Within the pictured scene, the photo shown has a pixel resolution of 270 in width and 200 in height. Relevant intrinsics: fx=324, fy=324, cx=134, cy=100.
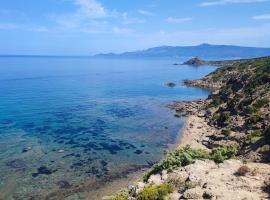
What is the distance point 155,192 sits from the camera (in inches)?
920

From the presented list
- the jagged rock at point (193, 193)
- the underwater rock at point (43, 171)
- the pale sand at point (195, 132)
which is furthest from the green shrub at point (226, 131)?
the jagged rock at point (193, 193)

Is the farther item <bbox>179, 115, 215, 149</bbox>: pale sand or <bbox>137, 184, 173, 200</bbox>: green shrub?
<bbox>179, 115, 215, 149</bbox>: pale sand

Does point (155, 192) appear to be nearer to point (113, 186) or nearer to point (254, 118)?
point (113, 186)

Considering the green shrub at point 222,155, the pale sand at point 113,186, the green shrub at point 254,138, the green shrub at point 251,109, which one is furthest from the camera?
the green shrub at point 251,109

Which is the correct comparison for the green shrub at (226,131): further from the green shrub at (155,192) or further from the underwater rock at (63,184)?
the green shrub at (155,192)

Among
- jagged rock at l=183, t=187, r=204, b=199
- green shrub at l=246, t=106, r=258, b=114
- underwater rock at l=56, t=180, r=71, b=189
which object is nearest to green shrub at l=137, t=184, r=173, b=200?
jagged rock at l=183, t=187, r=204, b=199

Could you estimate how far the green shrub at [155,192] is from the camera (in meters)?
23.2

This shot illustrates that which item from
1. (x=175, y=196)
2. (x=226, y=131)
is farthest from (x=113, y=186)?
(x=226, y=131)

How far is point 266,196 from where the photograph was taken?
69.1 ft

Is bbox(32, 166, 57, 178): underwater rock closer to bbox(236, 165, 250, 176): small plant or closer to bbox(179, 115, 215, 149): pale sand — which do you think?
bbox(179, 115, 215, 149): pale sand

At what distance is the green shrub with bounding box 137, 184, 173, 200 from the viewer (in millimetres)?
23234

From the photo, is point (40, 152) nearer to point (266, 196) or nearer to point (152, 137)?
point (152, 137)

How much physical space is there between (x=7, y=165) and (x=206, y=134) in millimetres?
32917

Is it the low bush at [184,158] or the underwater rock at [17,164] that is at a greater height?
the low bush at [184,158]
